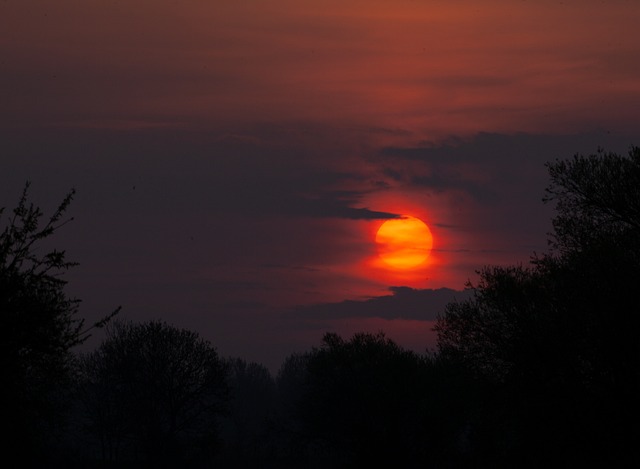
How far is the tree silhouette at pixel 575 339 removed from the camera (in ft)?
114

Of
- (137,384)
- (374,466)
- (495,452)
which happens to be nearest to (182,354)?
(137,384)

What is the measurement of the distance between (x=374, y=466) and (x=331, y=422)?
257 inches

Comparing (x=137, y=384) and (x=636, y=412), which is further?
(x=137, y=384)

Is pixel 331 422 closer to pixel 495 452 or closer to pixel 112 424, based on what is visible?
pixel 112 424

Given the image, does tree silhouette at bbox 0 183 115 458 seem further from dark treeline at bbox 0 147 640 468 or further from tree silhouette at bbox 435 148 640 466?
tree silhouette at bbox 435 148 640 466

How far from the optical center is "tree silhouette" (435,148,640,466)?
34.7m

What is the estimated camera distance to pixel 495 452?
40.9 meters

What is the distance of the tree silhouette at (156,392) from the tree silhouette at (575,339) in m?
37.3

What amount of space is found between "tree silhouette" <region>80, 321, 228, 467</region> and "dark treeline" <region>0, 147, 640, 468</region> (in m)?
0.17

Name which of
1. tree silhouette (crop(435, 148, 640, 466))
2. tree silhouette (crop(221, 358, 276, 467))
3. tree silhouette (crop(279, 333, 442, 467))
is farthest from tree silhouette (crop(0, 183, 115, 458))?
tree silhouette (crop(221, 358, 276, 467))

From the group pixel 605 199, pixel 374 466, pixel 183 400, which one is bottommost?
pixel 374 466

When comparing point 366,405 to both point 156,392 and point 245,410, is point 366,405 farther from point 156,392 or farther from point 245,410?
point 245,410

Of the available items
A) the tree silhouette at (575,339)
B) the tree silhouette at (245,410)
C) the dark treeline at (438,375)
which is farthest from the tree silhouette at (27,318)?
the tree silhouette at (245,410)

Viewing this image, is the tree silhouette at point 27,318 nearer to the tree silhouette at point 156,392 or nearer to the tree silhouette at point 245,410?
the tree silhouette at point 156,392
